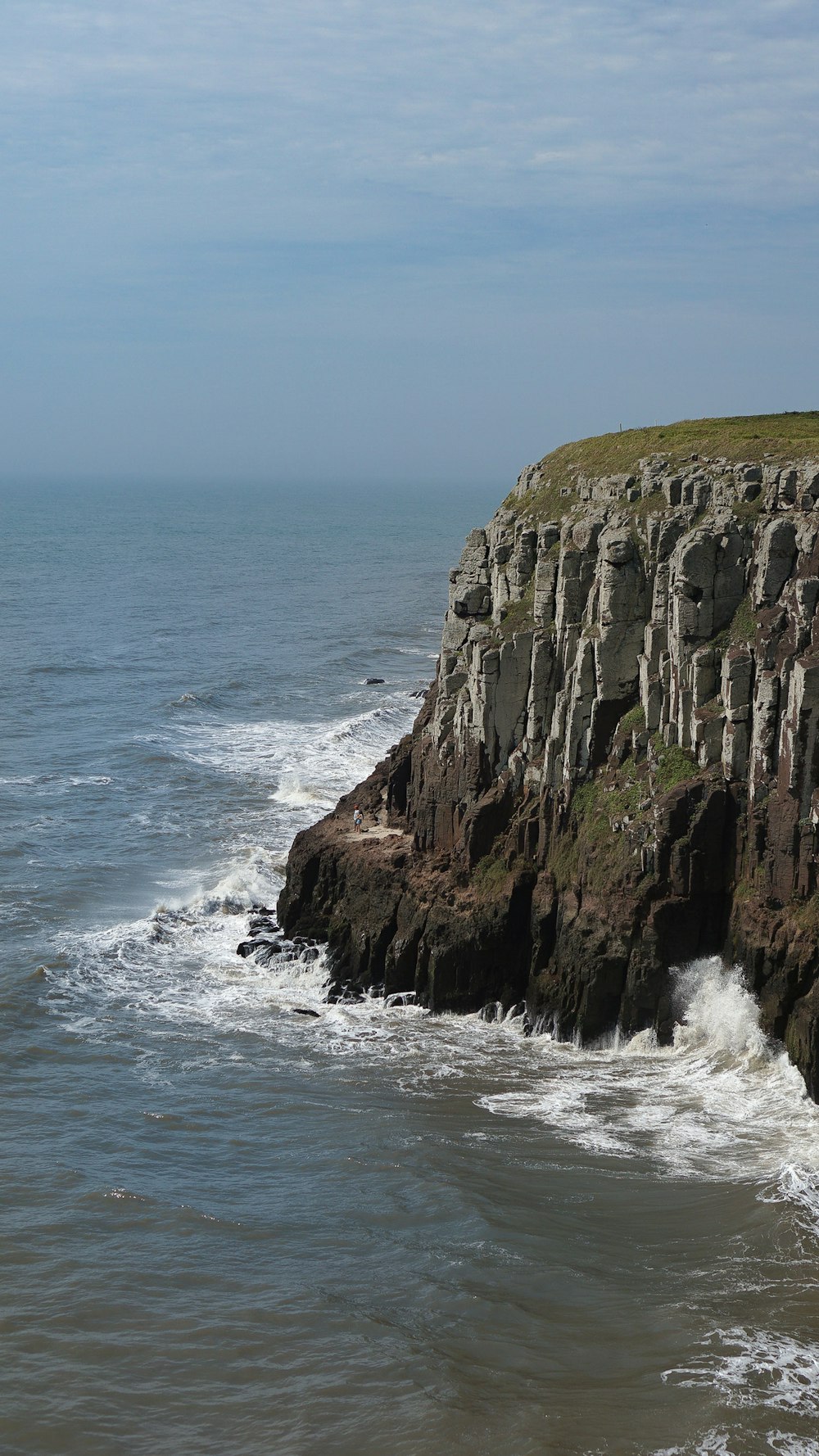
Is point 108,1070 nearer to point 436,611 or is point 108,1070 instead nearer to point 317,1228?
point 317,1228

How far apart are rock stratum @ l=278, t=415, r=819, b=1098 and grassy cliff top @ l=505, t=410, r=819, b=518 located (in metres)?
0.15

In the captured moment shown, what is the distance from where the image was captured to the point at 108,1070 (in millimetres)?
39844

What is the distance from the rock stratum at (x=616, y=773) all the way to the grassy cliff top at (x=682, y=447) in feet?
0.49

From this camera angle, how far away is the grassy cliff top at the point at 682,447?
44.9m

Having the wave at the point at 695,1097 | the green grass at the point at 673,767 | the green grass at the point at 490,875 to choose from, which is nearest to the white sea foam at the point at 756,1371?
the wave at the point at 695,1097

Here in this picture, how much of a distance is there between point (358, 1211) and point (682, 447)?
27.5 metres

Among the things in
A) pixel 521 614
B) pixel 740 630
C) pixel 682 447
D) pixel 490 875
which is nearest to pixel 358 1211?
pixel 490 875

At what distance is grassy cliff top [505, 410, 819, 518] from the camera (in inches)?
1768

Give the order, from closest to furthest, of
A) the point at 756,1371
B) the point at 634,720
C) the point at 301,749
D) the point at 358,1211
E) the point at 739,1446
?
the point at 739,1446 → the point at 756,1371 → the point at 358,1211 → the point at 634,720 → the point at 301,749

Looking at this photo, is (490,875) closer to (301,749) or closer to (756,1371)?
(756,1371)

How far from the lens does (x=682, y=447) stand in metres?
47.6

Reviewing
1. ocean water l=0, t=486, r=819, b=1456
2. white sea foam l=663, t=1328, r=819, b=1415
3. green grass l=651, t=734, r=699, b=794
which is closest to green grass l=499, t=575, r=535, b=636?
green grass l=651, t=734, r=699, b=794

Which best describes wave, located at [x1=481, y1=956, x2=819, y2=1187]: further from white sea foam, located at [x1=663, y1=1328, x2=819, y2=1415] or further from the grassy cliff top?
the grassy cliff top

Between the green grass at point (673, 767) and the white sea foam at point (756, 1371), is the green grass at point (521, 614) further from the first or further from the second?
the white sea foam at point (756, 1371)
